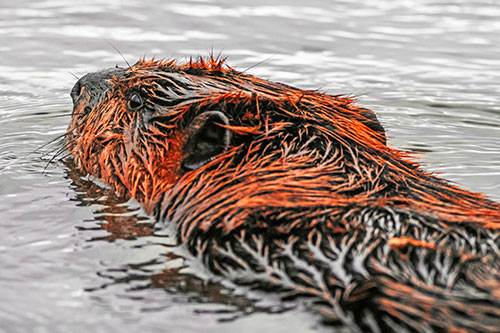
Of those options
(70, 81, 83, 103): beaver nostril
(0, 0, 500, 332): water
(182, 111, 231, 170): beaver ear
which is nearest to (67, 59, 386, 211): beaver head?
(182, 111, 231, 170): beaver ear

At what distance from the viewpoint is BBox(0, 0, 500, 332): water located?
286cm

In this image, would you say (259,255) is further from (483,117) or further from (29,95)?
(29,95)

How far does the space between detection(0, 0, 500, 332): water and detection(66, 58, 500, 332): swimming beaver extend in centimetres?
15

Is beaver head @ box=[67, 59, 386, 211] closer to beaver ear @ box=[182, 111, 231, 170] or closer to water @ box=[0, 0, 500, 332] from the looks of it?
beaver ear @ box=[182, 111, 231, 170]

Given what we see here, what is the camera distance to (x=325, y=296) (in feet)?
8.94

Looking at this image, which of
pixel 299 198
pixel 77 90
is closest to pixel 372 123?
pixel 299 198

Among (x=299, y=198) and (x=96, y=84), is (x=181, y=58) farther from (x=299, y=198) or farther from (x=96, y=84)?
(x=299, y=198)

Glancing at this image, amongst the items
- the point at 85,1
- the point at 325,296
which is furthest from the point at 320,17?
the point at 325,296

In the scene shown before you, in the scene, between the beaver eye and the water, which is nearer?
the water

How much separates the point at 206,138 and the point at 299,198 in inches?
22.0

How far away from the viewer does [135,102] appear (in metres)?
3.79

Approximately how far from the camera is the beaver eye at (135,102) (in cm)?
376

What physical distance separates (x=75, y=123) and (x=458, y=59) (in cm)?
535

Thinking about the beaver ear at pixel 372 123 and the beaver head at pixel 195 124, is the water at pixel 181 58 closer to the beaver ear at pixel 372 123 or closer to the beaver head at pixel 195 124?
the beaver head at pixel 195 124
